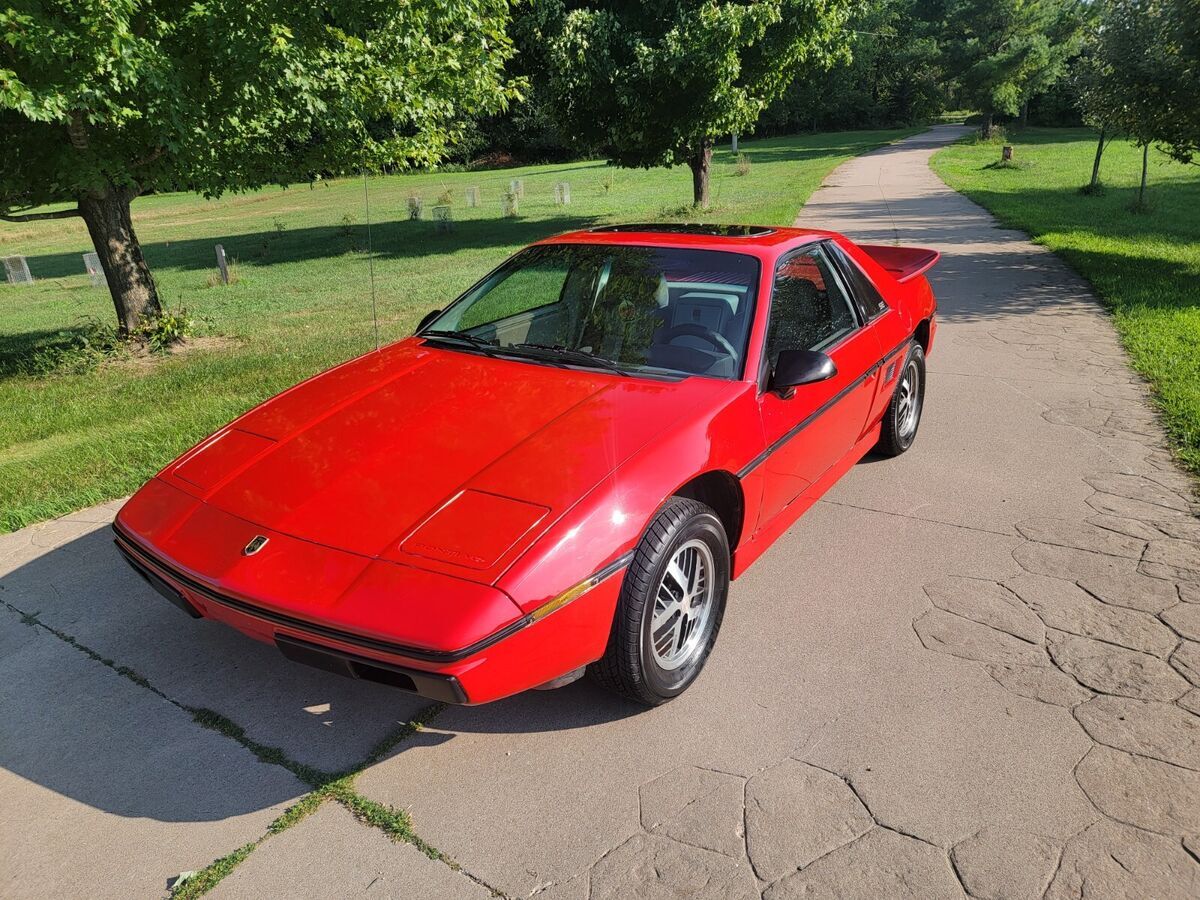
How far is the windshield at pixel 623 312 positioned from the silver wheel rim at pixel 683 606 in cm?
79

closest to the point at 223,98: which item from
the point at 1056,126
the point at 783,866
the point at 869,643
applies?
the point at 869,643

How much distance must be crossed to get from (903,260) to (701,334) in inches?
109

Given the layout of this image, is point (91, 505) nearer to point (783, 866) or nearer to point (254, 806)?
point (254, 806)

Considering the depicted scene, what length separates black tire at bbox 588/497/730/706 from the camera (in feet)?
8.50

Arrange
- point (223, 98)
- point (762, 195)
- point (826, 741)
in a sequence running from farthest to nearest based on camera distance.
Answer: point (762, 195) → point (223, 98) → point (826, 741)

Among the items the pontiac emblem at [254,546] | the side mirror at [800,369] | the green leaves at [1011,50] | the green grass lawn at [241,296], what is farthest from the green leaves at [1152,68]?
the green leaves at [1011,50]

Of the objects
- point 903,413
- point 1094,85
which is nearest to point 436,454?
point 903,413

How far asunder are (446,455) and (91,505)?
304cm

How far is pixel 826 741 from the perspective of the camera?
2691mm

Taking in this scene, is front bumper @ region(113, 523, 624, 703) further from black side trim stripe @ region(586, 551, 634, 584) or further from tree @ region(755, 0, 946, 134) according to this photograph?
tree @ region(755, 0, 946, 134)

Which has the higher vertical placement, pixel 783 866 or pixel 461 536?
pixel 461 536

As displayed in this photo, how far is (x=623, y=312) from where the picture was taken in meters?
3.60

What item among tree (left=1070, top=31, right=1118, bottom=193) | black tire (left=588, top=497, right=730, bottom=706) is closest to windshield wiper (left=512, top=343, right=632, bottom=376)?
black tire (left=588, top=497, right=730, bottom=706)

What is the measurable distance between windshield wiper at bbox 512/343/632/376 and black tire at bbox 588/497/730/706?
0.78 metres
